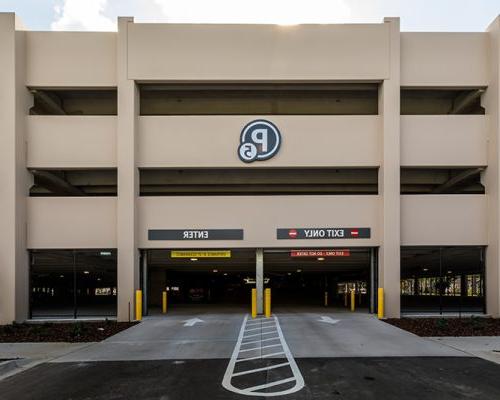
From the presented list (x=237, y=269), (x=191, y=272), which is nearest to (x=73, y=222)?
(x=237, y=269)

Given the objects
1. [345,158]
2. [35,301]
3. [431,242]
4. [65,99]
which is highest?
[65,99]

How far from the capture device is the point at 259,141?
19766 millimetres

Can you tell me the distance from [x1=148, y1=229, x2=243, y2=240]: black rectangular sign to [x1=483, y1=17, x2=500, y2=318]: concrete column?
10264 millimetres

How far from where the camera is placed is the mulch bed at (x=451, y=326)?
48.8 ft

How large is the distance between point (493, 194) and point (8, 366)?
18.2 m

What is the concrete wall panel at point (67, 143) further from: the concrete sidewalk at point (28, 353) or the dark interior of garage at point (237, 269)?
the concrete sidewalk at point (28, 353)

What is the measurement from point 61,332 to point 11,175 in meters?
6.99

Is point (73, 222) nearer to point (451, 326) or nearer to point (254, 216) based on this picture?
point (254, 216)

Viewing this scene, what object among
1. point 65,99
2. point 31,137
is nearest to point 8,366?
point 31,137

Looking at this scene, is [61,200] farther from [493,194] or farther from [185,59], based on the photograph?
[493,194]

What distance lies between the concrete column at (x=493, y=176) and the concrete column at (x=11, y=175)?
18.9 meters

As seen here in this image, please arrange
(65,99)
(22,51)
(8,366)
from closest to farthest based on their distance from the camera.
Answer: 1. (8,366)
2. (22,51)
3. (65,99)

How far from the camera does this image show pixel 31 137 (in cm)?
1973

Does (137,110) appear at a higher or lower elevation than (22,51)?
lower
